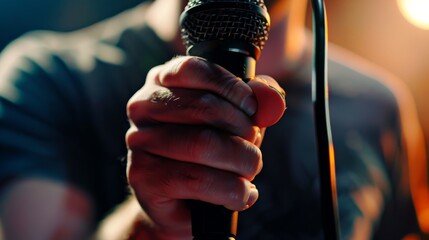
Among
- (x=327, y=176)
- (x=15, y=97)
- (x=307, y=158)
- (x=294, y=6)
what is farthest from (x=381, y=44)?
(x=327, y=176)

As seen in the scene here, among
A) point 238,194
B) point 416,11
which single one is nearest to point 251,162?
point 238,194

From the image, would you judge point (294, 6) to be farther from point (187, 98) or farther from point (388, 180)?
point (187, 98)

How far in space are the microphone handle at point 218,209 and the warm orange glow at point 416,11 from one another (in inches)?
88.3

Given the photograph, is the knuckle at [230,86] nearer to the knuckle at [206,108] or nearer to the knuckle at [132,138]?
the knuckle at [206,108]

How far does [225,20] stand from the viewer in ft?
1.30

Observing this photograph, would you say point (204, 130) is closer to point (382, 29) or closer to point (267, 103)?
point (267, 103)

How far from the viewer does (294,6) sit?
1.43m

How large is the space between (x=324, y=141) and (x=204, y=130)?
116 mm

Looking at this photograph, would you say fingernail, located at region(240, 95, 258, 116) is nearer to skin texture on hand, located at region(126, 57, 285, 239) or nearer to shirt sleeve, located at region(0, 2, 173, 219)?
skin texture on hand, located at region(126, 57, 285, 239)

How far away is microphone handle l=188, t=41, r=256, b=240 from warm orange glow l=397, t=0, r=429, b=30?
7.36 feet

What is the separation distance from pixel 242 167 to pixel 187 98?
0.26 ft

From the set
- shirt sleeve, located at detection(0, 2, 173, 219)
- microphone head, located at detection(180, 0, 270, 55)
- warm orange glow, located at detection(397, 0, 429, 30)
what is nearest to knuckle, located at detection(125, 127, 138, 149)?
microphone head, located at detection(180, 0, 270, 55)

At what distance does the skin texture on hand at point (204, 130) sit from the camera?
0.37m

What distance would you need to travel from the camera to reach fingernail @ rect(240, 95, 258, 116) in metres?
0.37
